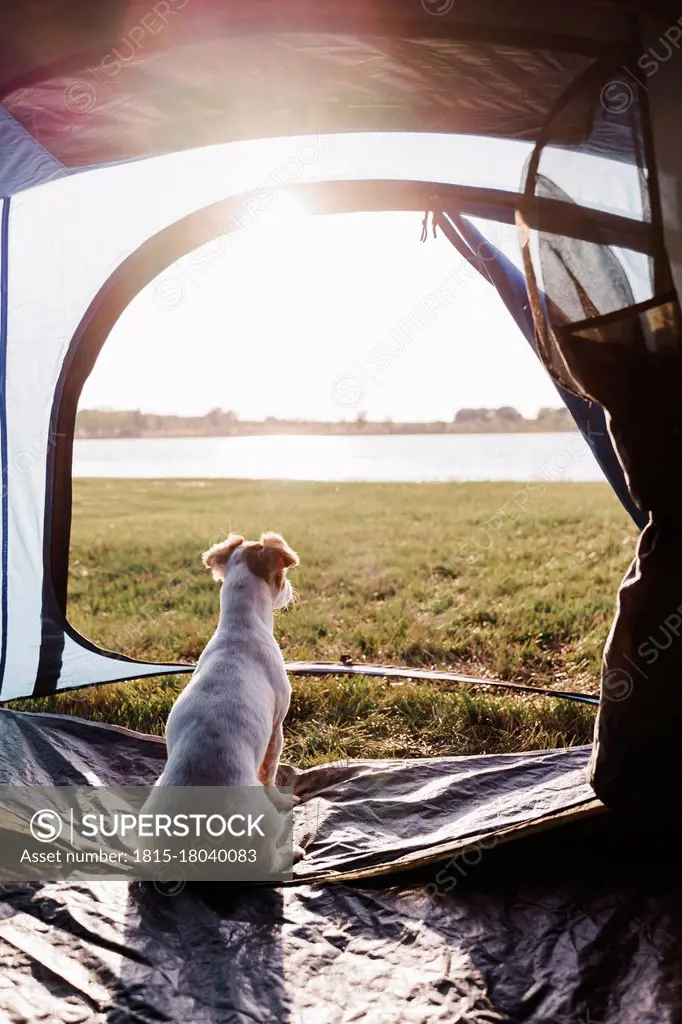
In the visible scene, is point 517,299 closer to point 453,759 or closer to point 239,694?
point 453,759

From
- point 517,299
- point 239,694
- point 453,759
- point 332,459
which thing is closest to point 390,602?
point 453,759

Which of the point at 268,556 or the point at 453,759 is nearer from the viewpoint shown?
the point at 268,556

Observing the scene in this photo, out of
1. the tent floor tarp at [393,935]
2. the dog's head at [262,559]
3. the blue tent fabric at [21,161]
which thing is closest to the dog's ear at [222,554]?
the dog's head at [262,559]

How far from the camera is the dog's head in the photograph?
3395 millimetres

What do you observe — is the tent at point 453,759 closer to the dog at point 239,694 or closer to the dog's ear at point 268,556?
the dog at point 239,694

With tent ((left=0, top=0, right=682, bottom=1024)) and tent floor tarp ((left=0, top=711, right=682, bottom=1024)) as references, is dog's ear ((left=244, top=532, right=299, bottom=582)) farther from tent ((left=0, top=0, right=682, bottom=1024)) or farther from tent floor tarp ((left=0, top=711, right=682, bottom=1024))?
tent floor tarp ((left=0, top=711, right=682, bottom=1024))

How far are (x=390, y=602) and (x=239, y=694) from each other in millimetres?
4230

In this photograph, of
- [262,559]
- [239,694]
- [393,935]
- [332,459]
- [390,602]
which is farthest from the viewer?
[332,459]

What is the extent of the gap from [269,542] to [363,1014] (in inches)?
75.6

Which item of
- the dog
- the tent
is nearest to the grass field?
the tent

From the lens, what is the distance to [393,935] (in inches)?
90.6

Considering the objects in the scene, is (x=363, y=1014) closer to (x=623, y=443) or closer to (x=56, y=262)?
(x=623, y=443)

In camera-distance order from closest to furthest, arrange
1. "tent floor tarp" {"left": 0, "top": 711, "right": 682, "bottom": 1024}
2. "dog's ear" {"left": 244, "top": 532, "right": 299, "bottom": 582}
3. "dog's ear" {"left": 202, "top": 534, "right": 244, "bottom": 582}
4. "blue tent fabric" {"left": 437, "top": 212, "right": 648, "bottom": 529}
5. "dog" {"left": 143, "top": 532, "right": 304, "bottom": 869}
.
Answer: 1. "tent floor tarp" {"left": 0, "top": 711, "right": 682, "bottom": 1024}
2. "dog" {"left": 143, "top": 532, "right": 304, "bottom": 869}
3. "dog's ear" {"left": 244, "top": 532, "right": 299, "bottom": 582}
4. "dog's ear" {"left": 202, "top": 534, "right": 244, "bottom": 582}
5. "blue tent fabric" {"left": 437, "top": 212, "right": 648, "bottom": 529}

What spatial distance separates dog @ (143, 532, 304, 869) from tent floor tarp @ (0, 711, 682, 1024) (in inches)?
12.3
